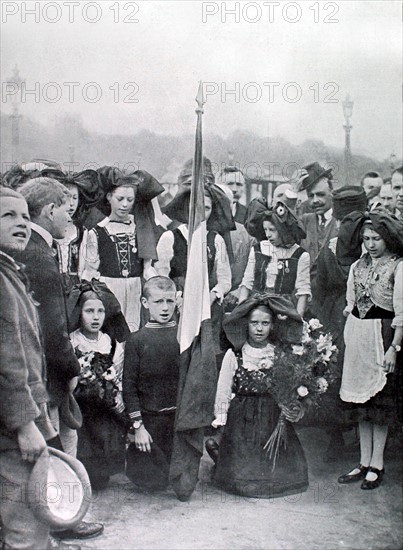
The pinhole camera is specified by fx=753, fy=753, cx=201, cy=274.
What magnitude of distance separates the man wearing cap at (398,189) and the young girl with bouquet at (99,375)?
163cm

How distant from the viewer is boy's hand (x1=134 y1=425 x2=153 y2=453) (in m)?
A: 3.99

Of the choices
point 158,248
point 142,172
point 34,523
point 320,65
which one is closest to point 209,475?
point 34,523

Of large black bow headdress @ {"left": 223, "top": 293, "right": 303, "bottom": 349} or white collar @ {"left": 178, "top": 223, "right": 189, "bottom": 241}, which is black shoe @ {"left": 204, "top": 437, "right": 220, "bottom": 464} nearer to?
large black bow headdress @ {"left": 223, "top": 293, "right": 303, "bottom": 349}

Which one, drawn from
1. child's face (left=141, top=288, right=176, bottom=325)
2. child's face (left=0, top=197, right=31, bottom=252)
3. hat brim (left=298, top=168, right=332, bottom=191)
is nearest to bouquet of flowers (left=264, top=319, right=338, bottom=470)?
child's face (left=141, top=288, right=176, bottom=325)

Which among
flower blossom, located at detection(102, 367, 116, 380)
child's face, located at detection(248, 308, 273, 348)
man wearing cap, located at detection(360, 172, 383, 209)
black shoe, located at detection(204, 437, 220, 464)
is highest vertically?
man wearing cap, located at detection(360, 172, 383, 209)

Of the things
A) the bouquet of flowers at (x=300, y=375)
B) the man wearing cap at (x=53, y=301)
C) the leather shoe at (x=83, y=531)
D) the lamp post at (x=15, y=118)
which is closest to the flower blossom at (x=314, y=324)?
the bouquet of flowers at (x=300, y=375)

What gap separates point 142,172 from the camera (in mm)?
3986

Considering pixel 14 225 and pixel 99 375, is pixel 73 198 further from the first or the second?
pixel 99 375

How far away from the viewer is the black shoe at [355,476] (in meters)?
4.08

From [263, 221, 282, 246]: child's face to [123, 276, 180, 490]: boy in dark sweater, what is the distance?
62 cm

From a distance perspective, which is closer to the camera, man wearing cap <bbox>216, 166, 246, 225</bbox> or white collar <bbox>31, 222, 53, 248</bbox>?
white collar <bbox>31, 222, 53, 248</bbox>

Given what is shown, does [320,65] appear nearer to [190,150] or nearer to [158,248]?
[190,150]

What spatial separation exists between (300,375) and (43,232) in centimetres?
153

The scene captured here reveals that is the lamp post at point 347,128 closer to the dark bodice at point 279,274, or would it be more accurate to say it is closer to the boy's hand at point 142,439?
the dark bodice at point 279,274
